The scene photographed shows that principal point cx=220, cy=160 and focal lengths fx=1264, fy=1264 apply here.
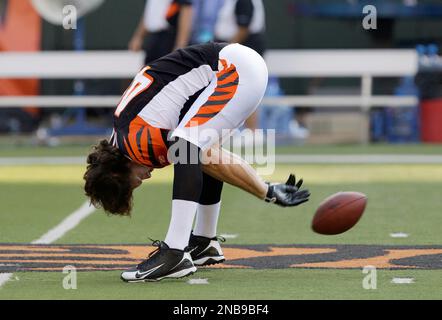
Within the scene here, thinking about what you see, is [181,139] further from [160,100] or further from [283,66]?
[283,66]

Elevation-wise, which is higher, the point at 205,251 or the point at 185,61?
the point at 185,61

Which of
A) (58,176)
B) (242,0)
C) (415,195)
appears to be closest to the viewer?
(415,195)

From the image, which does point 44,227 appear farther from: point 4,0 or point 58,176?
point 4,0

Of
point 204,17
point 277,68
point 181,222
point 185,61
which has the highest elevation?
point 204,17

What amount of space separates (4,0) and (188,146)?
1311 centimetres

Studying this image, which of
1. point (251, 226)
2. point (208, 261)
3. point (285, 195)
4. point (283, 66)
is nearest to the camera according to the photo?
point (285, 195)

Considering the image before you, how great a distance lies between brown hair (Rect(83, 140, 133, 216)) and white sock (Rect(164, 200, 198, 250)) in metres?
0.27

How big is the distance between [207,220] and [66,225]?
6.59 ft

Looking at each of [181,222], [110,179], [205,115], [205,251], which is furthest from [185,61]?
[205,251]

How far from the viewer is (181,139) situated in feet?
21.4

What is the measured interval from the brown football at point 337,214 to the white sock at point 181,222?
70 cm

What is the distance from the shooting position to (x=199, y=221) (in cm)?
738

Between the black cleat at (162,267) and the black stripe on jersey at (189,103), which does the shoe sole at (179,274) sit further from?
the black stripe on jersey at (189,103)

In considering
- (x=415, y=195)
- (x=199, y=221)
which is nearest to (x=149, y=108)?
(x=199, y=221)
